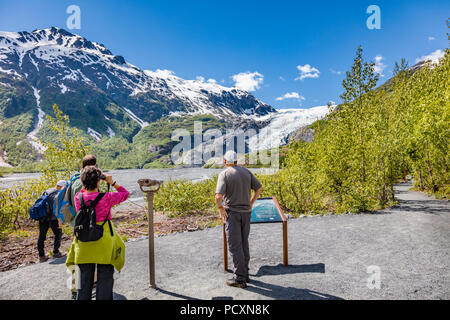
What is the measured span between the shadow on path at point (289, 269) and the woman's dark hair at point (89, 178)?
3.98 m

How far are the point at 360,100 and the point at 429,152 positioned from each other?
538cm

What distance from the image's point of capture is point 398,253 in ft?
23.7

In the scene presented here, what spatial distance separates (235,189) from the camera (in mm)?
5418

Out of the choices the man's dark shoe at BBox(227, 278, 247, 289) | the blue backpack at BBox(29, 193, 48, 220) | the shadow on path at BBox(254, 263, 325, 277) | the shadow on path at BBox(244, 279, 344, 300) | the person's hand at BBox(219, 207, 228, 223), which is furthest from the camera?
the blue backpack at BBox(29, 193, 48, 220)

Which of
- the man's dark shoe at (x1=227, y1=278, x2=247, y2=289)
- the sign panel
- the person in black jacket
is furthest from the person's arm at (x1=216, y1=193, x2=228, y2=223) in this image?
the person in black jacket

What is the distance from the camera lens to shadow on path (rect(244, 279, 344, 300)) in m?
4.93

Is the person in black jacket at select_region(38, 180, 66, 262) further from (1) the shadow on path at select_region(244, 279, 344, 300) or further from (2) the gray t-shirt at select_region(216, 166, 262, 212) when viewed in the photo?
(1) the shadow on path at select_region(244, 279, 344, 300)

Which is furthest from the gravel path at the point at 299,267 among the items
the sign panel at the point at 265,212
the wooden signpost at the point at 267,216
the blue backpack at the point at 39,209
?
the blue backpack at the point at 39,209

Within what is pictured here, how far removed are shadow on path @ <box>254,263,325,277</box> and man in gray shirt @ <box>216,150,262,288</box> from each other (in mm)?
844

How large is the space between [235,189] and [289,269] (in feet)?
8.44

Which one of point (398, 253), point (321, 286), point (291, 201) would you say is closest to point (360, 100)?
point (291, 201)

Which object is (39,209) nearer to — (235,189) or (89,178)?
(89,178)

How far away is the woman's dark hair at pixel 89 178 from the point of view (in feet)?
13.1
